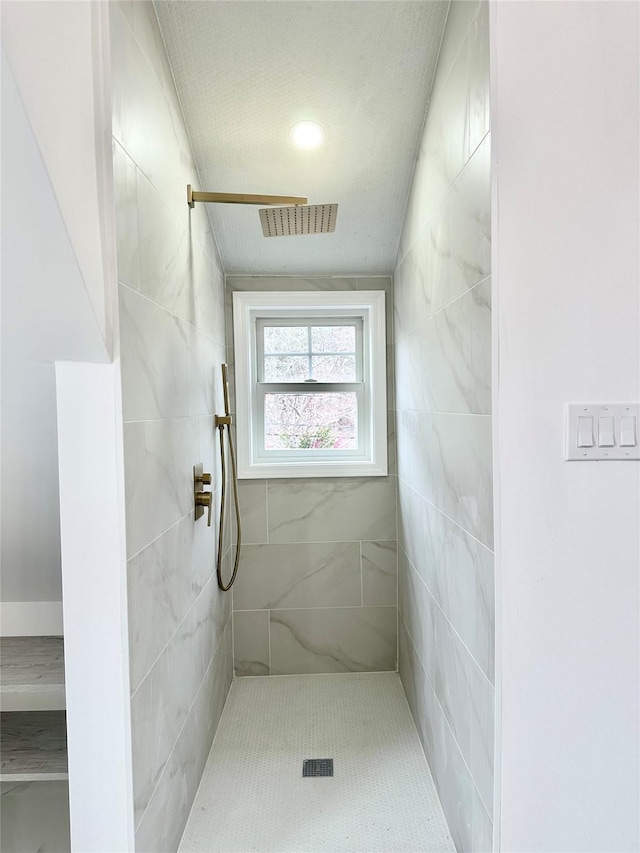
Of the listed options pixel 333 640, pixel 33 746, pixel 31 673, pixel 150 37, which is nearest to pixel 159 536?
pixel 31 673

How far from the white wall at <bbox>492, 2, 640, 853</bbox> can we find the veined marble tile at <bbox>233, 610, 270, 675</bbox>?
4.95 feet

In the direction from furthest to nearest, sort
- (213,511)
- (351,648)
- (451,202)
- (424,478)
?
(351,648)
(213,511)
(424,478)
(451,202)

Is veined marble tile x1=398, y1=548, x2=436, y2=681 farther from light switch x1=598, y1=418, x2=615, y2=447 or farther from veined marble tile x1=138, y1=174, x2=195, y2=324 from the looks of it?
veined marble tile x1=138, y1=174, x2=195, y2=324

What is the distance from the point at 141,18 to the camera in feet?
4.35

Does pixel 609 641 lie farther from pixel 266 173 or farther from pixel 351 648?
pixel 266 173

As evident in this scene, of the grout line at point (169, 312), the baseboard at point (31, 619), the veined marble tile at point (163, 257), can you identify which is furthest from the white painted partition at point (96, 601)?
the baseboard at point (31, 619)

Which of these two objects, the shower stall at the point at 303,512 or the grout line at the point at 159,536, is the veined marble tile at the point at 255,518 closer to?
the shower stall at the point at 303,512

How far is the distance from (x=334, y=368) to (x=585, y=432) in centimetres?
163

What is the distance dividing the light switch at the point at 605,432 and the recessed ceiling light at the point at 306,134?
1.37 meters

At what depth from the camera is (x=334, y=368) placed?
2.68 m

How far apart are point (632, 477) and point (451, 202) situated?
88 centimetres

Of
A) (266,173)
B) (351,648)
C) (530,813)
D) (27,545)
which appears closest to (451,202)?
(266,173)

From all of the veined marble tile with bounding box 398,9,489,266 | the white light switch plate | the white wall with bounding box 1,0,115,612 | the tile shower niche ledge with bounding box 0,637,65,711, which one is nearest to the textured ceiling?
the veined marble tile with bounding box 398,9,489,266

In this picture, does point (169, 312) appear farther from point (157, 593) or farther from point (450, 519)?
point (450, 519)
